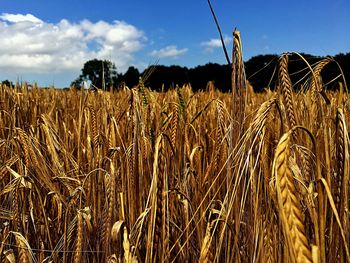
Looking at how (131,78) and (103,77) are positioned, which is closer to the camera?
(103,77)

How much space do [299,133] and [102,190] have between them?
0.53 meters

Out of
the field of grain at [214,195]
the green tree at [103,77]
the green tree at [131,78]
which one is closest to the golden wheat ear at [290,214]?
the field of grain at [214,195]

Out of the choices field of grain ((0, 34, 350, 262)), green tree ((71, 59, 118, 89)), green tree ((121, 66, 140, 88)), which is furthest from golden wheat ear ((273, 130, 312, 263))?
green tree ((121, 66, 140, 88))

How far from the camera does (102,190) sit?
3.47 feet

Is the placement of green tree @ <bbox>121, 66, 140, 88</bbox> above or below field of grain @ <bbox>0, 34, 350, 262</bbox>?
above

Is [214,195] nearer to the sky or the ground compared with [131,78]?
nearer to the ground

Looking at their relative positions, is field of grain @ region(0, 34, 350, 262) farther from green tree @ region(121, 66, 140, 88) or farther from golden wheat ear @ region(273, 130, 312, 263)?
green tree @ region(121, 66, 140, 88)

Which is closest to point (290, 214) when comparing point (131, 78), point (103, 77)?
point (103, 77)

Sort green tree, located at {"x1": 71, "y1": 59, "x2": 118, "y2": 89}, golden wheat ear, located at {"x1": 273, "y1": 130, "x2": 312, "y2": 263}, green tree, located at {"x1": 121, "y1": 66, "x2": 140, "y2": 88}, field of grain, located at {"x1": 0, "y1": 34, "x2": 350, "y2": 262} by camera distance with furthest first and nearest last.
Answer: green tree, located at {"x1": 121, "y1": 66, "x2": 140, "y2": 88} < green tree, located at {"x1": 71, "y1": 59, "x2": 118, "y2": 89} < field of grain, located at {"x1": 0, "y1": 34, "x2": 350, "y2": 262} < golden wheat ear, located at {"x1": 273, "y1": 130, "x2": 312, "y2": 263}

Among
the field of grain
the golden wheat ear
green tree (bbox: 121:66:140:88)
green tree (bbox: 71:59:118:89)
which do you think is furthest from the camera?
green tree (bbox: 121:66:140:88)

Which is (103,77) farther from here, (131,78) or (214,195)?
(131,78)

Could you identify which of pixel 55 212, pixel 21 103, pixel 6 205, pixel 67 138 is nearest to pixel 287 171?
pixel 55 212

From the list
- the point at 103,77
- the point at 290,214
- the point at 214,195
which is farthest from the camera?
the point at 103,77

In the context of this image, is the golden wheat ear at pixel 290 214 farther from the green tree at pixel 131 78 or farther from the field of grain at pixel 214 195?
the green tree at pixel 131 78
